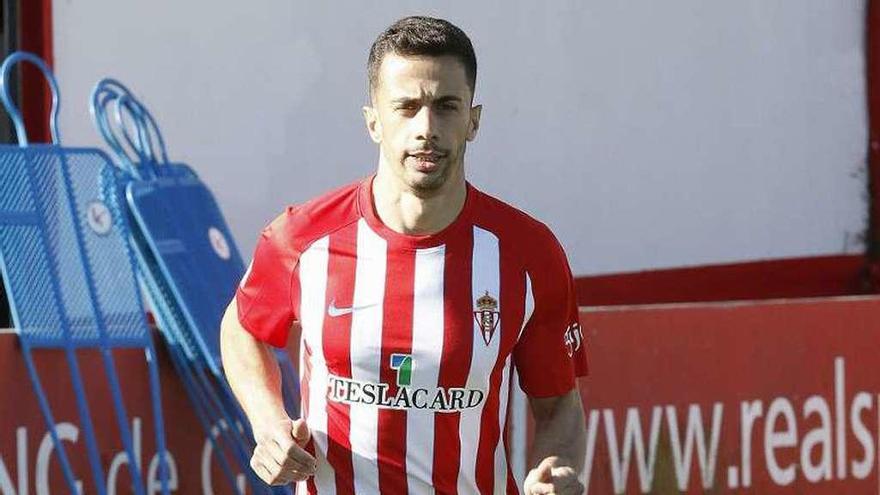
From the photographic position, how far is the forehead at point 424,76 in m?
3.77

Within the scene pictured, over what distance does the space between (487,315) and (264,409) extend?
468mm

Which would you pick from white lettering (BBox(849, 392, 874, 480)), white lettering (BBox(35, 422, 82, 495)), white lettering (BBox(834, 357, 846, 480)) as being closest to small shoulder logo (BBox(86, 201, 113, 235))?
white lettering (BBox(35, 422, 82, 495))

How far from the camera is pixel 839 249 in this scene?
10305 mm

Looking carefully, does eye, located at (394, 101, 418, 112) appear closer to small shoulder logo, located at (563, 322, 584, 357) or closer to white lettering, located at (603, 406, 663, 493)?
small shoulder logo, located at (563, 322, 584, 357)

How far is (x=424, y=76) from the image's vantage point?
12.4 feet

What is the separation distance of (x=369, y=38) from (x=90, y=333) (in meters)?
2.35

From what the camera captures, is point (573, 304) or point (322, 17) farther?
→ point (322, 17)

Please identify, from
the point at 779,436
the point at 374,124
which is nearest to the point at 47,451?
the point at 374,124

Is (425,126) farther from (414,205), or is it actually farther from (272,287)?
(272,287)

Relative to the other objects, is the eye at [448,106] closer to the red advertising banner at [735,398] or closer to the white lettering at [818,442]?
the red advertising banner at [735,398]

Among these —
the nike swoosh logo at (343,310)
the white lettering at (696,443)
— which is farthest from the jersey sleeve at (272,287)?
the white lettering at (696,443)

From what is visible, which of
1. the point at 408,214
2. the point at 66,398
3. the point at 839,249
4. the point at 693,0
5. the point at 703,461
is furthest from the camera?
the point at 839,249

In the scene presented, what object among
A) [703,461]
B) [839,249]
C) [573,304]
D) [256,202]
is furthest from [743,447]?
[573,304]

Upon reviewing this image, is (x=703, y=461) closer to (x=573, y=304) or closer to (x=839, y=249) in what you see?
(x=839, y=249)
